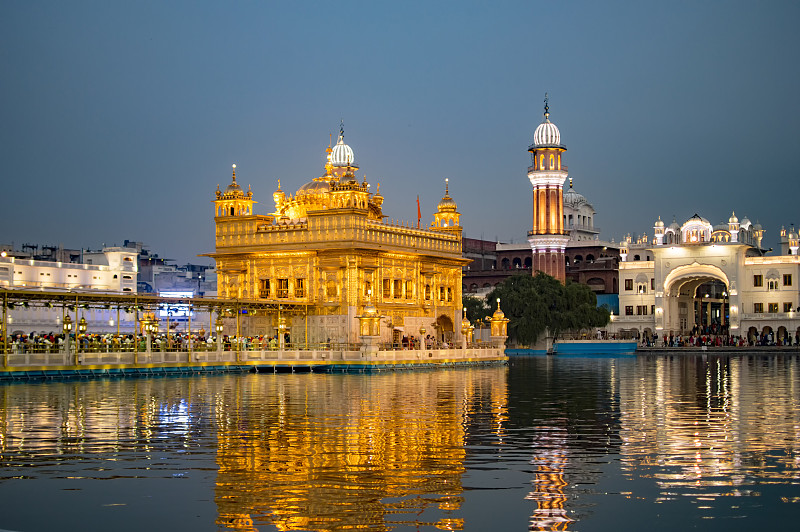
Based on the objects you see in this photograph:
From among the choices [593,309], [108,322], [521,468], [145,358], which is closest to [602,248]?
[593,309]

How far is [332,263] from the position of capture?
50.2 m

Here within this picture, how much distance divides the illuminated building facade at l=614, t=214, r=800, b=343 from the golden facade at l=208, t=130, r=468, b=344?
3418cm

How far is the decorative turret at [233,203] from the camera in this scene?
178ft

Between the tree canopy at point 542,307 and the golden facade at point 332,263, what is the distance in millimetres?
18026

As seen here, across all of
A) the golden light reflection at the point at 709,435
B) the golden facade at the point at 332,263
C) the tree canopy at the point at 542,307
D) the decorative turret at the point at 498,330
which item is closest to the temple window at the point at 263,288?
the golden facade at the point at 332,263

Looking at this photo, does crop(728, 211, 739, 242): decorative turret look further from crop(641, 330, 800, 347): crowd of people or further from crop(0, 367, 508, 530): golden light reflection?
crop(0, 367, 508, 530): golden light reflection

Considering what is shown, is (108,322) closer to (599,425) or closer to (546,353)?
(546,353)

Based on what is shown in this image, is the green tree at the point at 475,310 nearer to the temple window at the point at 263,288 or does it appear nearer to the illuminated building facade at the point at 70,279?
the illuminated building facade at the point at 70,279

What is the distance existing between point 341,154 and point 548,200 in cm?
3753

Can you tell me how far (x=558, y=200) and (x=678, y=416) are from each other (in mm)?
72879

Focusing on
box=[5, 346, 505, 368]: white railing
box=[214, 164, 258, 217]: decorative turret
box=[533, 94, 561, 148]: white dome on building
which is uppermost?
box=[533, 94, 561, 148]: white dome on building

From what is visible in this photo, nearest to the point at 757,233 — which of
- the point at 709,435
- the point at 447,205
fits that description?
the point at 447,205

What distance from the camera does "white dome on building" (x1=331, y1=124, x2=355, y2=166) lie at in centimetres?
5947

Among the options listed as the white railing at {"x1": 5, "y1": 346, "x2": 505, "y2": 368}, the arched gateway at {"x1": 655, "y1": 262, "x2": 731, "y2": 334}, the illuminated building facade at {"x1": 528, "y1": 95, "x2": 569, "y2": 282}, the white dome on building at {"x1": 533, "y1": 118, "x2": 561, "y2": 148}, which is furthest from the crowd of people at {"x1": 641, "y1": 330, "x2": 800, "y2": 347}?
the white railing at {"x1": 5, "y1": 346, "x2": 505, "y2": 368}
